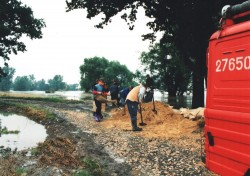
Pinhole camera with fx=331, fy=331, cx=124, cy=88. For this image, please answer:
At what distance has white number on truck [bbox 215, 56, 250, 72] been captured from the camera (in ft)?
14.4

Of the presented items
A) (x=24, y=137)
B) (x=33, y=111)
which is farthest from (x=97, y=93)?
(x=33, y=111)

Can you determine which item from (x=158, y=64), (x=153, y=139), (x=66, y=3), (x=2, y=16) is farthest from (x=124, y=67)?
(x=153, y=139)

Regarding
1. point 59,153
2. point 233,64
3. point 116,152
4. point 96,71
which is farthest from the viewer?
point 96,71

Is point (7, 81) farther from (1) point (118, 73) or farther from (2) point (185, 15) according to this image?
(2) point (185, 15)

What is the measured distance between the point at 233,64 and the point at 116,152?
5999 millimetres

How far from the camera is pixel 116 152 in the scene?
32.5 ft

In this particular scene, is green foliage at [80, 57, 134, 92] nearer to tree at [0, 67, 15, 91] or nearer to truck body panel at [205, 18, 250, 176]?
tree at [0, 67, 15, 91]

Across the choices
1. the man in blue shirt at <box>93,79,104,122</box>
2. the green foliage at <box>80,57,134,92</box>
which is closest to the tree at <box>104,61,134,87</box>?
the green foliage at <box>80,57,134,92</box>

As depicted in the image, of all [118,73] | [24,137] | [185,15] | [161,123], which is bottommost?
[24,137]

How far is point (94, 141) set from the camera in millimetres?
11617

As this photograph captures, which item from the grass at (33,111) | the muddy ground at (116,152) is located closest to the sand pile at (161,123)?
the muddy ground at (116,152)

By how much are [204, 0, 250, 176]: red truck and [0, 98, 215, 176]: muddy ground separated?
1633 millimetres

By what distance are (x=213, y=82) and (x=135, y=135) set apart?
7.67 metres

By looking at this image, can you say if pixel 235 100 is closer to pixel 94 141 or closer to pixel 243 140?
pixel 243 140
